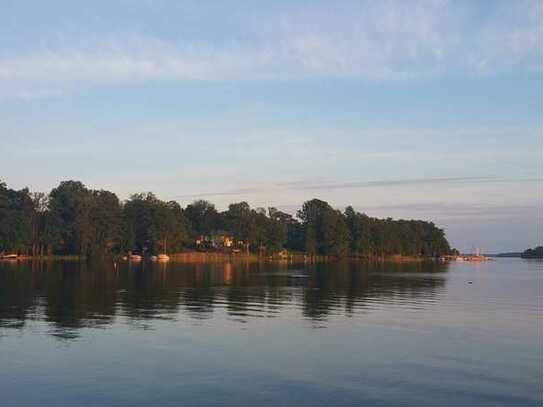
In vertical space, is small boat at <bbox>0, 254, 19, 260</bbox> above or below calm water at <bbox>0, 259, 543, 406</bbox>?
above

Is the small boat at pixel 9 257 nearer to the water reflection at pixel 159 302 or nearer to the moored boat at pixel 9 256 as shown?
the moored boat at pixel 9 256

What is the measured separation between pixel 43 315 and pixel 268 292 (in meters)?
29.6

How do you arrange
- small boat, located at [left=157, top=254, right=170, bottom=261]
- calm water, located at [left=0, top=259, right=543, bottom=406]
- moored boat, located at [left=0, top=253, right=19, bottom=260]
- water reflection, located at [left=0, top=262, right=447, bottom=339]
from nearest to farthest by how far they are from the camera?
calm water, located at [left=0, top=259, right=543, bottom=406] < water reflection, located at [left=0, top=262, right=447, bottom=339] < moored boat, located at [left=0, top=253, right=19, bottom=260] < small boat, located at [left=157, top=254, right=170, bottom=261]

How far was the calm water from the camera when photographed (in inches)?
860

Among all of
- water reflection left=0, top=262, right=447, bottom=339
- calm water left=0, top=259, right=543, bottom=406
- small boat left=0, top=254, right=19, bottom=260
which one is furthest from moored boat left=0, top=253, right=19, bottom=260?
calm water left=0, top=259, right=543, bottom=406

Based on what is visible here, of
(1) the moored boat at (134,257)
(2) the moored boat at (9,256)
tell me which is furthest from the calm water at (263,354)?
(1) the moored boat at (134,257)

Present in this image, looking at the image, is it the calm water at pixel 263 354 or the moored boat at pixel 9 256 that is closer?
the calm water at pixel 263 354

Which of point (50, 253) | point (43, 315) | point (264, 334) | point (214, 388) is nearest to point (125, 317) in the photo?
point (43, 315)

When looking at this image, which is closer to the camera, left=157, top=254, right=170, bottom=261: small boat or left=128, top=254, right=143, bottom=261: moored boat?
left=157, top=254, right=170, bottom=261: small boat

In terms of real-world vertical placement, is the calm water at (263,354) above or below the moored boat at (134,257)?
below

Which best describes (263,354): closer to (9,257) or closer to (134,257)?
(9,257)

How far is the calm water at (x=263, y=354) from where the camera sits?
2184cm

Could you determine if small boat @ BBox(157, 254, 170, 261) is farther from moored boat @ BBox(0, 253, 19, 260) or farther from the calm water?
the calm water

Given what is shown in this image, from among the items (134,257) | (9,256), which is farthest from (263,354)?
(134,257)
